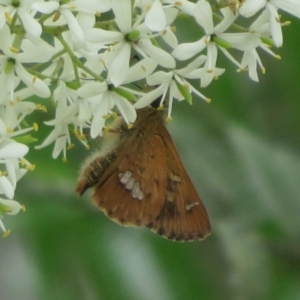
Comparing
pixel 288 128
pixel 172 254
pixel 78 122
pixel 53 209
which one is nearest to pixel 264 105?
pixel 288 128

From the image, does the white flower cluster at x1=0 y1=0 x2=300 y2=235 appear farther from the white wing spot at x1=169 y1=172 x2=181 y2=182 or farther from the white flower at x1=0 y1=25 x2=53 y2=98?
the white wing spot at x1=169 y1=172 x2=181 y2=182

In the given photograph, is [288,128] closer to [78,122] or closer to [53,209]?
[53,209]

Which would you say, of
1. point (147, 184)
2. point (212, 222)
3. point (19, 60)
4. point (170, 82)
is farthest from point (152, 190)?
point (212, 222)

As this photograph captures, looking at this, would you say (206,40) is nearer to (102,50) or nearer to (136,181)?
(102,50)

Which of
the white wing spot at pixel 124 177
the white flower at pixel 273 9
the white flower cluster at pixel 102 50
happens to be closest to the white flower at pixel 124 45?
the white flower cluster at pixel 102 50

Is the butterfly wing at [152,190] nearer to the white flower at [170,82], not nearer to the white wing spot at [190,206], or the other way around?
the white wing spot at [190,206]

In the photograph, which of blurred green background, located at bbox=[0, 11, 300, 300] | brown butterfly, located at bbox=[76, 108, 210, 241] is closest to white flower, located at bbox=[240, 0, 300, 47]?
brown butterfly, located at bbox=[76, 108, 210, 241]
